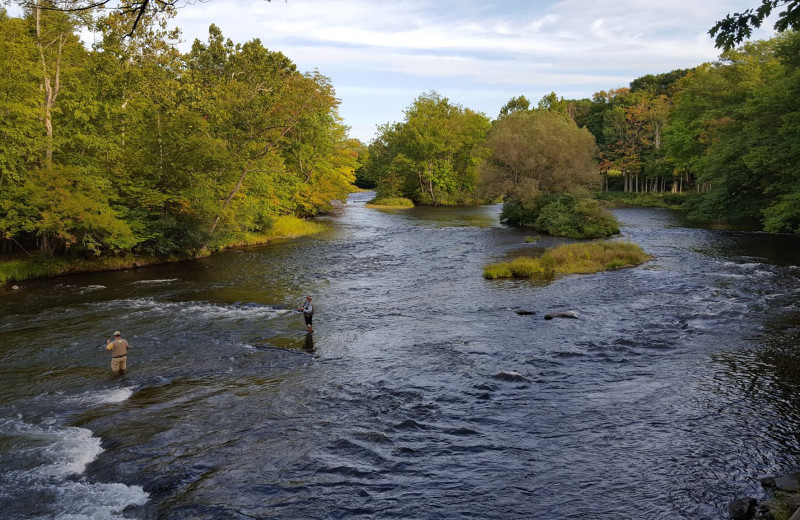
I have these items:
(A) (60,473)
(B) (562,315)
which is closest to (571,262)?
(B) (562,315)

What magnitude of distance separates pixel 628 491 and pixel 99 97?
33235 mm

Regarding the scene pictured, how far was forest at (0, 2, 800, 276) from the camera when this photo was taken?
28.3 meters

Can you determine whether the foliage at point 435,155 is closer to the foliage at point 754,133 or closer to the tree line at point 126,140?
the foliage at point 754,133

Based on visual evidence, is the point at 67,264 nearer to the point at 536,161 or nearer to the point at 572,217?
the point at 572,217

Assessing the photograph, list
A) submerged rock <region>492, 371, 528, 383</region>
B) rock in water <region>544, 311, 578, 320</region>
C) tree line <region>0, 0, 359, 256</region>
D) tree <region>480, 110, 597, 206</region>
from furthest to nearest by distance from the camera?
tree <region>480, 110, 597, 206</region>, tree line <region>0, 0, 359, 256</region>, rock in water <region>544, 311, 578, 320</region>, submerged rock <region>492, 371, 528, 383</region>

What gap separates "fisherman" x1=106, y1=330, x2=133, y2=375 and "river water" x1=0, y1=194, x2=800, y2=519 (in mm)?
358

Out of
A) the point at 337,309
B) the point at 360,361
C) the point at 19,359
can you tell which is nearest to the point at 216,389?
the point at 360,361

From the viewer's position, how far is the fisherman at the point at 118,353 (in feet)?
52.0

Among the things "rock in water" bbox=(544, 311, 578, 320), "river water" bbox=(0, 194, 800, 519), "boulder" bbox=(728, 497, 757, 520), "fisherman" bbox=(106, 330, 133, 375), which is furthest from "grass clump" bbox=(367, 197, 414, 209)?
"boulder" bbox=(728, 497, 757, 520)

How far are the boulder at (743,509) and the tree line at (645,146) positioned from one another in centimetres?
3111

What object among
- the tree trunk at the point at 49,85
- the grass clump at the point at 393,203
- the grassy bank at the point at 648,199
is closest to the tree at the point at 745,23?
the tree trunk at the point at 49,85

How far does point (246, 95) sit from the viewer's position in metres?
40.4

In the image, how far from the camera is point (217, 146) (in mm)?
35656

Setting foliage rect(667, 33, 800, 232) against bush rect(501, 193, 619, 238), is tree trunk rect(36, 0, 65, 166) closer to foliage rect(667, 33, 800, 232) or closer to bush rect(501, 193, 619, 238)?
bush rect(501, 193, 619, 238)
